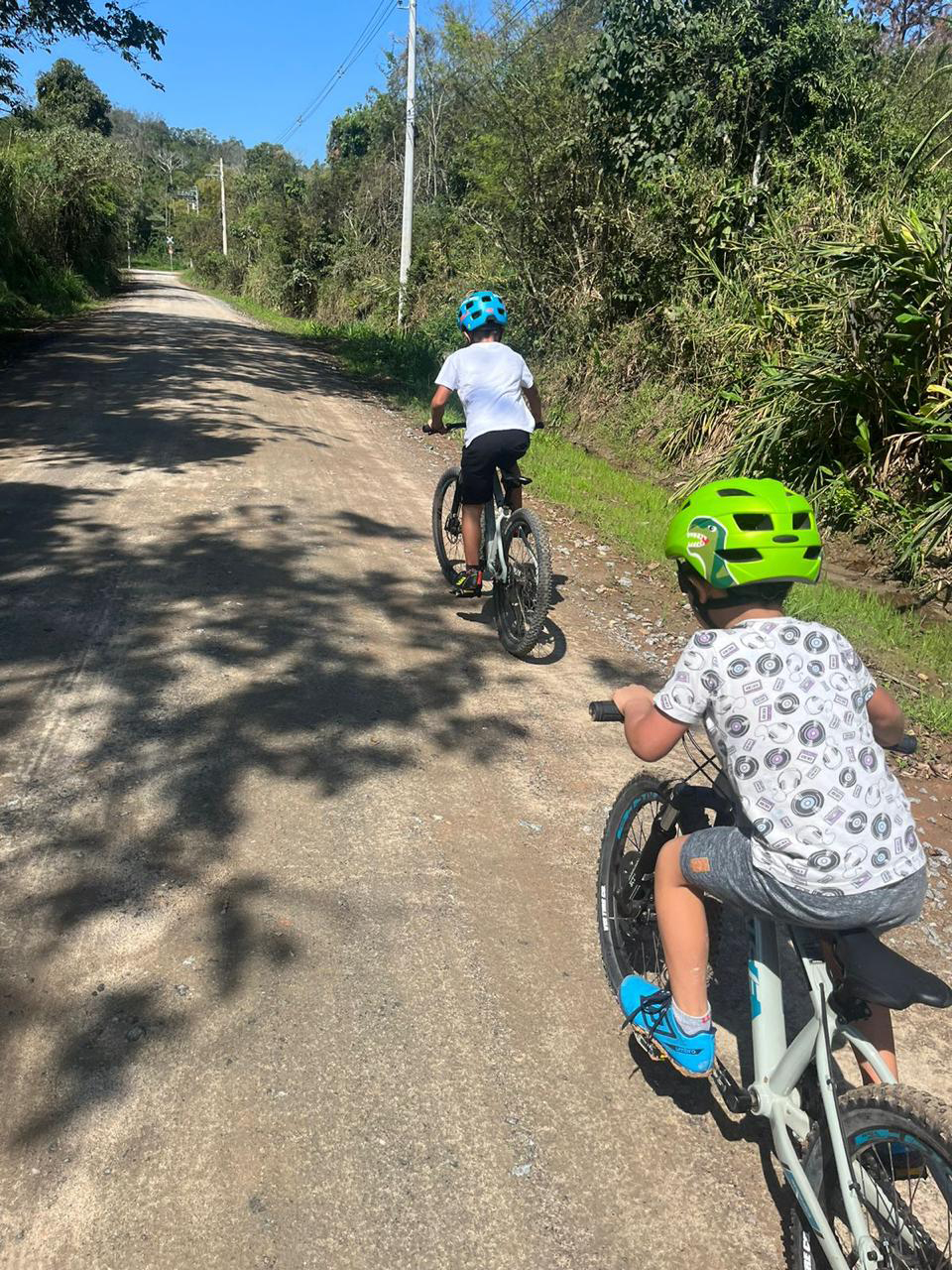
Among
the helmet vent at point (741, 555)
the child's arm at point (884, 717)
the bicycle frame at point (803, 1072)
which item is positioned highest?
the helmet vent at point (741, 555)

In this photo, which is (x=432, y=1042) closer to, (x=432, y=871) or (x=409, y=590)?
(x=432, y=871)

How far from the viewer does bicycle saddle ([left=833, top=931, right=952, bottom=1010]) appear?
6.09 ft

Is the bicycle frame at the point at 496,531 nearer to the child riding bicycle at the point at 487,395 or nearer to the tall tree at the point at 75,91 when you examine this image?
the child riding bicycle at the point at 487,395

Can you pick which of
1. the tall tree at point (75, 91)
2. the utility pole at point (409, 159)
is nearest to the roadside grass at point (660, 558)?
the utility pole at point (409, 159)

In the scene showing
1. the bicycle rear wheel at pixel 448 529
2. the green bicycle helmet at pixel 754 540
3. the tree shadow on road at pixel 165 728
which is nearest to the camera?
the green bicycle helmet at pixel 754 540

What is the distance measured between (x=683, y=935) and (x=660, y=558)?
211 inches

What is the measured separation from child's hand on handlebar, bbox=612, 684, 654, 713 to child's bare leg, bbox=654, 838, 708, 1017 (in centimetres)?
36

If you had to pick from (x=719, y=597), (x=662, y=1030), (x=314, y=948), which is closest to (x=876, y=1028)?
(x=662, y=1030)

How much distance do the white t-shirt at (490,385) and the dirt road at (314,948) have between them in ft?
4.18

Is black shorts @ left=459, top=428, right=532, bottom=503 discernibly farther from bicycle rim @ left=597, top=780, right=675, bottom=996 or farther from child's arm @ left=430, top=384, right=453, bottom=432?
bicycle rim @ left=597, top=780, right=675, bottom=996

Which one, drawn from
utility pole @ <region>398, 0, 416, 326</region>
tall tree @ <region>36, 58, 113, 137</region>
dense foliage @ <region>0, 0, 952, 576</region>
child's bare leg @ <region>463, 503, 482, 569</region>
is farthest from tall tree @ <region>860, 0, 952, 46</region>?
tall tree @ <region>36, 58, 113, 137</region>

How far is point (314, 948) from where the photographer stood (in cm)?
305

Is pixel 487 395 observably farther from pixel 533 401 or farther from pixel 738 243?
pixel 738 243

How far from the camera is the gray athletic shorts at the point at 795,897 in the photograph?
202 centimetres
